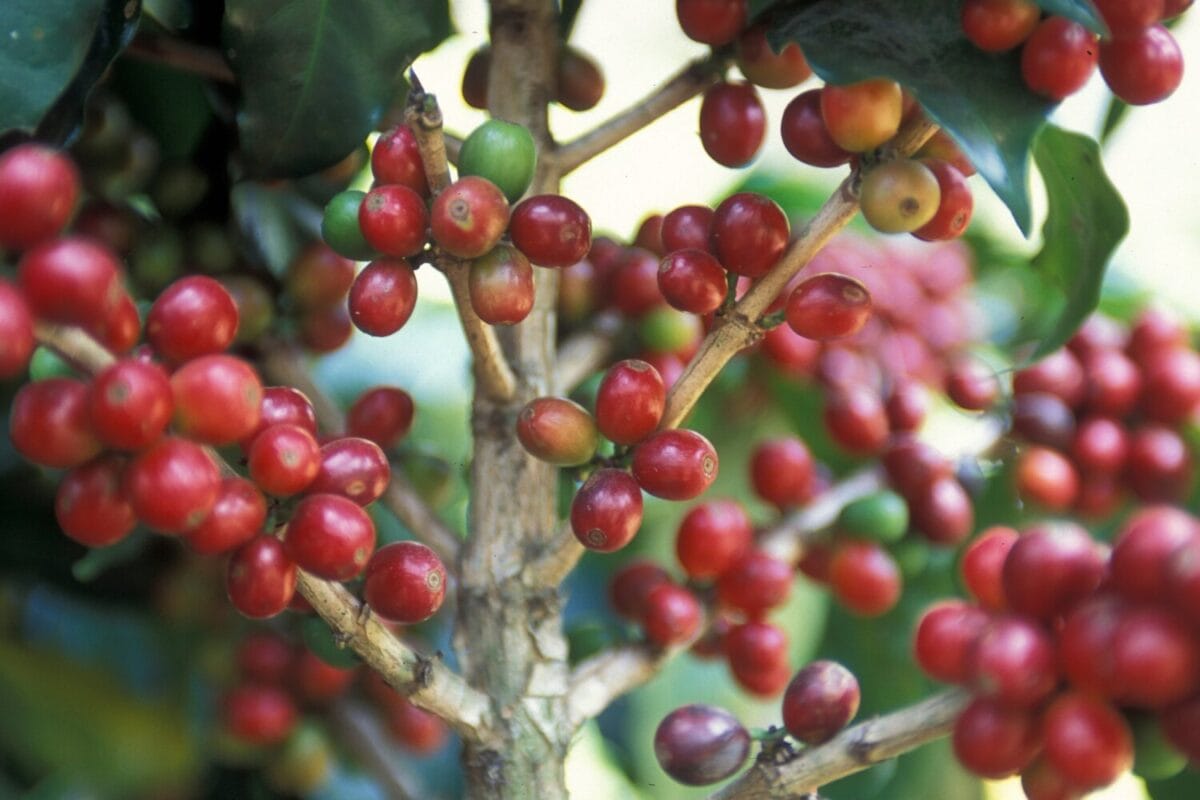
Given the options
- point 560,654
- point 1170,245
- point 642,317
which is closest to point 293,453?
point 560,654

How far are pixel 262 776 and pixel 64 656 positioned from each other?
24 cm

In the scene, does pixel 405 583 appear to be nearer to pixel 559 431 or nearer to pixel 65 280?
pixel 559 431

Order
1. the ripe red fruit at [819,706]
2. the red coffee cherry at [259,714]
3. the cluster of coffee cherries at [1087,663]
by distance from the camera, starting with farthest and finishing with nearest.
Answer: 1. the red coffee cherry at [259,714]
2. the ripe red fruit at [819,706]
3. the cluster of coffee cherries at [1087,663]

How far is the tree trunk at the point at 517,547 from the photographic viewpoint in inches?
28.2

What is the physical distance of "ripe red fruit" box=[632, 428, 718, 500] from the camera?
2.02 ft

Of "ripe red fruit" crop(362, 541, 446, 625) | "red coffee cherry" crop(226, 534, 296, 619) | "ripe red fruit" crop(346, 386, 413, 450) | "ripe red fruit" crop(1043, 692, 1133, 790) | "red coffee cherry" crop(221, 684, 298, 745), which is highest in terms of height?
"ripe red fruit" crop(1043, 692, 1133, 790)

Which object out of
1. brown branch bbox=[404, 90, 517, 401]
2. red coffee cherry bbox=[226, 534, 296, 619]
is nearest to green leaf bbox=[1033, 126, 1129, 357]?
brown branch bbox=[404, 90, 517, 401]

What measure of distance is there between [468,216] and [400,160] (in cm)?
6

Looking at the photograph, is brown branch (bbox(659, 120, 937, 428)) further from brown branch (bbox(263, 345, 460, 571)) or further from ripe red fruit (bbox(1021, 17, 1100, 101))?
brown branch (bbox(263, 345, 460, 571))

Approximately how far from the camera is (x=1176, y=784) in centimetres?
70

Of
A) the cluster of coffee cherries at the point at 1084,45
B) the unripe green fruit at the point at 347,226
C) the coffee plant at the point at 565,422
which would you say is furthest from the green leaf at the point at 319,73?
the cluster of coffee cherries at the point at 1084,45

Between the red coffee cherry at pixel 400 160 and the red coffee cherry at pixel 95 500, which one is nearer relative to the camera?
the red coffee cherry at pixel 95 500

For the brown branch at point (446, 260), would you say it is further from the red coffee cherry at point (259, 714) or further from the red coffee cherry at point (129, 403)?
the red coffee cherry at point (259, 714)

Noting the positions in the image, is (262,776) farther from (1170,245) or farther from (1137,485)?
(1170,245)
